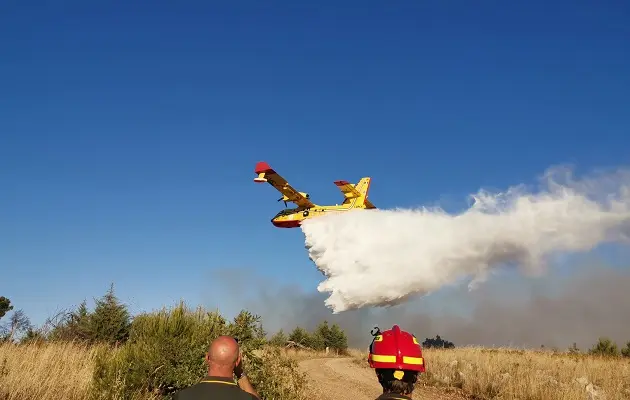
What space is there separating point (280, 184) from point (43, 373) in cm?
2576

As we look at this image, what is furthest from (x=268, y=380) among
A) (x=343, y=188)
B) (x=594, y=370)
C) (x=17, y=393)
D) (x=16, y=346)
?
(x=343, y=188)

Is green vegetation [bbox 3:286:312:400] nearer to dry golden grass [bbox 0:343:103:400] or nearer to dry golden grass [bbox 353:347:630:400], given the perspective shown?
dry golden grass [bbox 0:343:103:400]

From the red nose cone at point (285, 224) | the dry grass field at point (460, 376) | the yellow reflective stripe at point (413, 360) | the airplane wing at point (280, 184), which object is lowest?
the dry grass field at point (460, 376)

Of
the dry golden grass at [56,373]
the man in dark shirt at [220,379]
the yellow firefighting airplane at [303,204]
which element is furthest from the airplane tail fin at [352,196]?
the man in dark shirt at [220,379]

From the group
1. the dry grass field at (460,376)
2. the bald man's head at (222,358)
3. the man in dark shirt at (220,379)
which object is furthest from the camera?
the dry grass field at (460,376)

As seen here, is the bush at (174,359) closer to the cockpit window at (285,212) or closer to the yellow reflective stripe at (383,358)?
the yellow reflective stripe at (383,358)

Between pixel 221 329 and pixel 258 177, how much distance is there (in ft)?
74.0

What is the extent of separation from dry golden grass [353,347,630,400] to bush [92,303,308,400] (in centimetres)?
802

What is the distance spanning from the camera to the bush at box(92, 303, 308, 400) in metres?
9.19

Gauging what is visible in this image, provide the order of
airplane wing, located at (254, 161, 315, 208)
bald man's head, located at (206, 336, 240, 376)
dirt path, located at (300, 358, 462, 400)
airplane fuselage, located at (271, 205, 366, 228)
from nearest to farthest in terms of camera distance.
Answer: bald man's head, located at (206, 336, 240, 376) < dirt path, located at (300, 358, 462, 400) < airplane wing, located at (254, 161, 315, 208) < airplane fuselage, located at (271, 205, 366, 228)

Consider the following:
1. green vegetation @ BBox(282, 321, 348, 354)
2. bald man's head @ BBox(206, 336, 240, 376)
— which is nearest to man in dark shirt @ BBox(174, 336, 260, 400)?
bald man's head @ BBox(206, 336, 240, 376)

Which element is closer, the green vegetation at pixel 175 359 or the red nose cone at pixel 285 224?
the green vegetation at pixel 175 359

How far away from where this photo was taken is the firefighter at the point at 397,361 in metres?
3.45

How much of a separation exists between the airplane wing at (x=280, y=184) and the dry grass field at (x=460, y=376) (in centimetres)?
1358
